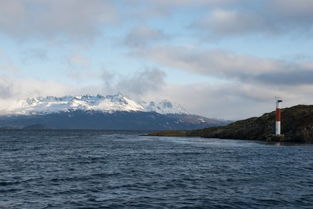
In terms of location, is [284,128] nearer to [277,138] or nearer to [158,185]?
[277,138]

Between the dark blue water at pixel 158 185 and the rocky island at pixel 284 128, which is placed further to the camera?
the rocky island at pixel 284 128

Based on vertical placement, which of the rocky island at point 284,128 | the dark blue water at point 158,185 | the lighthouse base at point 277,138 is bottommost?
the dark blue water at point 158,185

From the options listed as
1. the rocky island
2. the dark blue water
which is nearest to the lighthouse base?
the rocky island

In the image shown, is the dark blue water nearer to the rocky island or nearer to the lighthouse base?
the rocky island

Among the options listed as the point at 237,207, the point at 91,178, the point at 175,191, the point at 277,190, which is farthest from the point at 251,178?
the point at 91,178

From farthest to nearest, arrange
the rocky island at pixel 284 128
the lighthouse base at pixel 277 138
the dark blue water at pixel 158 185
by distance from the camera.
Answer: the lighthouse base at pixel 277 138 → the rocky island at pixel 284 128 → the dark blue water at pixel 158 185

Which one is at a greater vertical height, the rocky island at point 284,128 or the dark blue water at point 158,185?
the rocky island at point 284,128

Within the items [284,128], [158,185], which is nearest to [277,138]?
[284,128]

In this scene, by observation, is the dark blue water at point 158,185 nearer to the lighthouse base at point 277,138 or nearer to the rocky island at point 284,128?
the rocky island at point 284,128

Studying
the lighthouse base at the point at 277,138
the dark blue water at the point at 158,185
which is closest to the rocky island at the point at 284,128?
the lighthouse base at the point at 277,138

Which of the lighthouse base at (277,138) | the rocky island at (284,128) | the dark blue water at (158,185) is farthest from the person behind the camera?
the lighthouse base at (277,138)

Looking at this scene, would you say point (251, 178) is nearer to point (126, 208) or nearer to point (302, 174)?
point (302, 174)

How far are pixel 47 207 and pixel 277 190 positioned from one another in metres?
22.7

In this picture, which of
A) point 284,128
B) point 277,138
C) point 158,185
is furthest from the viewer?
point 284,128
